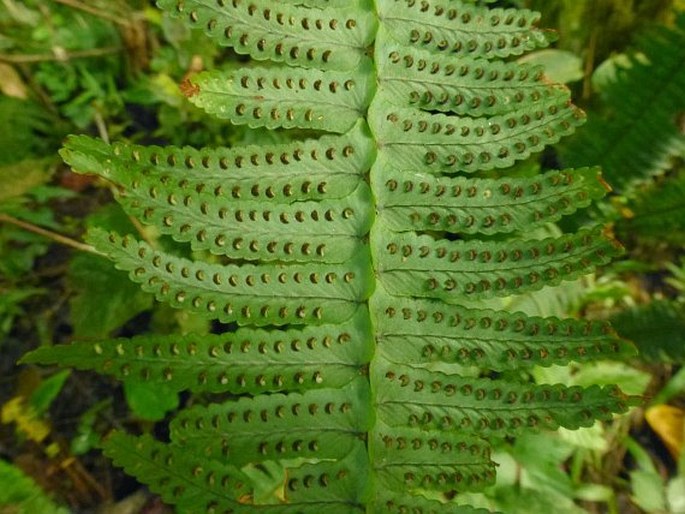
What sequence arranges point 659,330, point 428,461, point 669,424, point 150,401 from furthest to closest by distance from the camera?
point 669,424
point 659,330
point 150,401
point 428,461

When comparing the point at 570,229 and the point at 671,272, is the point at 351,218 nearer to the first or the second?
the point at 570,229

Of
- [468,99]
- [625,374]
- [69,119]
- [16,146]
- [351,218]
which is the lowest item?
[625,374]

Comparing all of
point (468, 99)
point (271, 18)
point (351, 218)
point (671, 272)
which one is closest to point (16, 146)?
point (271, 18)

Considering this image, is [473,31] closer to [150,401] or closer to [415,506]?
[415,506]

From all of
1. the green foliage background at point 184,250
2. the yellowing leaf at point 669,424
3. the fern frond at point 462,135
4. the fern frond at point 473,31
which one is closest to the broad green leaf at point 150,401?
the green foliage background at point 184,250

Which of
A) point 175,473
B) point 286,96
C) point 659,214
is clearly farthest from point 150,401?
point 659,214
